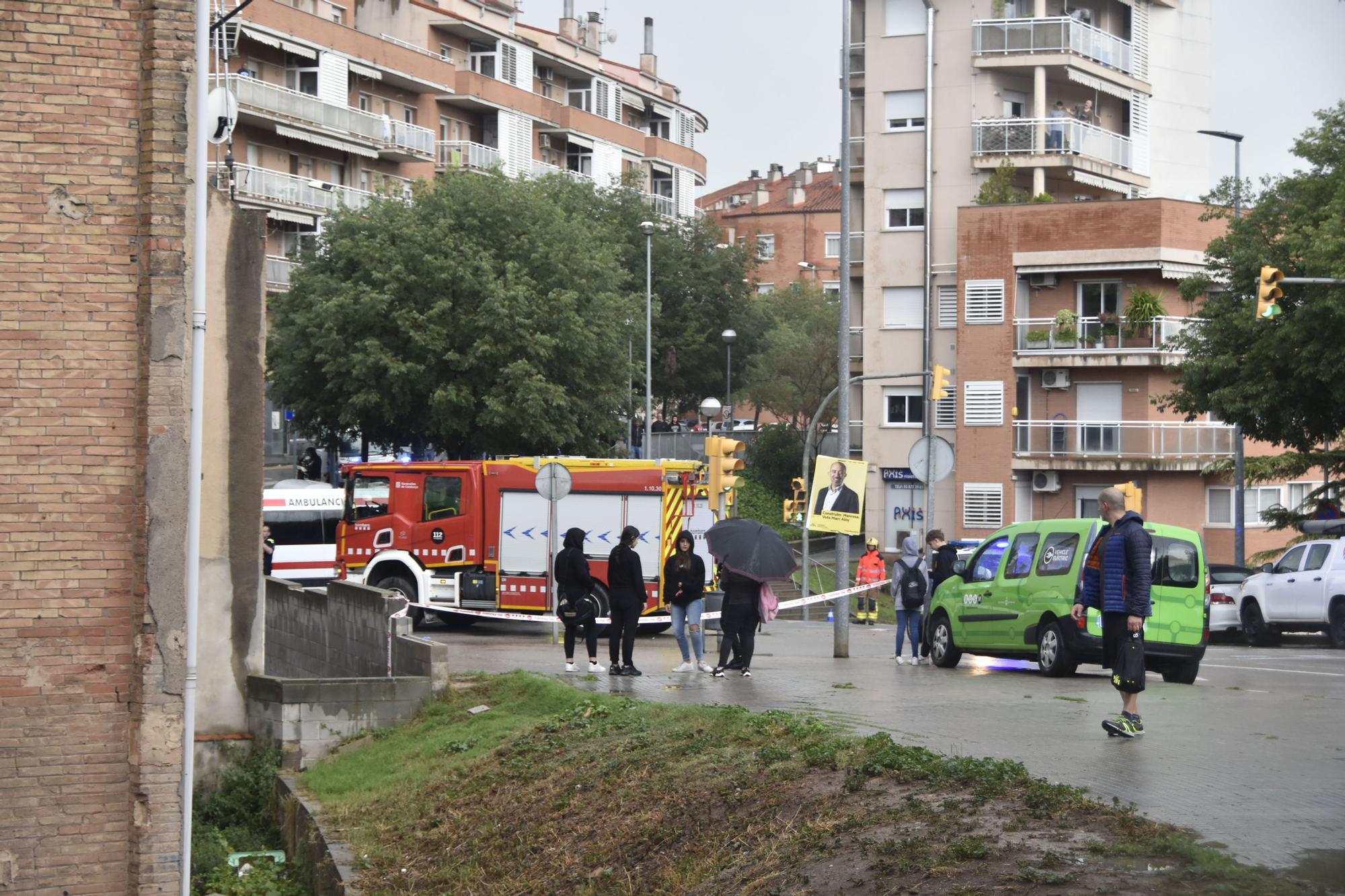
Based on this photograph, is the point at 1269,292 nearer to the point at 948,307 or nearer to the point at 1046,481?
the point at 1046,481

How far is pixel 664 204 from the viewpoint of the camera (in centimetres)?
8038

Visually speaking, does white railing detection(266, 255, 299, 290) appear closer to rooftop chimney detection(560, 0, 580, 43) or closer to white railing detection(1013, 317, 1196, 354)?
white railing detection(1013, 317, 1196, 354)

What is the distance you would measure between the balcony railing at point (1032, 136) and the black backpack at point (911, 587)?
111ft

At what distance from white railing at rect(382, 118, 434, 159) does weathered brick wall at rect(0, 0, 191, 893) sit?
155ft

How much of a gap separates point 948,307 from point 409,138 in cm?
2103

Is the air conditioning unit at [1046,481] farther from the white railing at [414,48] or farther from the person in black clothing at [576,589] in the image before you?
the person in black clothing at [576,589]

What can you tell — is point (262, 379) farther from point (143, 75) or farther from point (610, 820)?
point (610, 820)

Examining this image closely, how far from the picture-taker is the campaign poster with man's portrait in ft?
70.6

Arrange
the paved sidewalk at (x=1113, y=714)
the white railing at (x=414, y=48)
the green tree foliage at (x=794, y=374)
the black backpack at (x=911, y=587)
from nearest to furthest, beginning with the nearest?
the paved sidewalk at (x=1113, y=714)
the black backpack at (x=911, y=587)
the white railing at (x=414, y=48)
the green tree foliage at (x=794, y=374)

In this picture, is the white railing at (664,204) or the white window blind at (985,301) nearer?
the white window blind at (985,301)

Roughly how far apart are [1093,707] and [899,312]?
131ft

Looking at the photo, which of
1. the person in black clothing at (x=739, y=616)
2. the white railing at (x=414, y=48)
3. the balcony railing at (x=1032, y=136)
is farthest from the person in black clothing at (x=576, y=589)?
the white railing at (x=414, y=48)

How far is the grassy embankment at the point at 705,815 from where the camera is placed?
7.73 meters

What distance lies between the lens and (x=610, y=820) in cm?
1070
